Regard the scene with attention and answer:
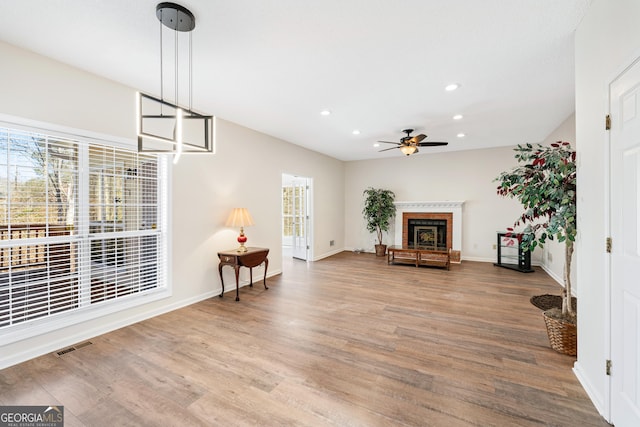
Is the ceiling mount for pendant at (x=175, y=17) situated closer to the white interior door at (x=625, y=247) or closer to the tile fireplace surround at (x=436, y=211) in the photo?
the white interior door at (x=625, y=247)

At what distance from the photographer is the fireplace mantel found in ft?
21.4

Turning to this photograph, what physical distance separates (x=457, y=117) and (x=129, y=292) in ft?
15.8

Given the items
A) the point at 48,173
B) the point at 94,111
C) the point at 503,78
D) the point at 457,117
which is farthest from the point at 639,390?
the point at 94,111

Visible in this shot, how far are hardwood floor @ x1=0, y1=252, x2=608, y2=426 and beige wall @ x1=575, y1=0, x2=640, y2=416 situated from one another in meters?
0.31

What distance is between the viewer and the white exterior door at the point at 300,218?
6.60 m

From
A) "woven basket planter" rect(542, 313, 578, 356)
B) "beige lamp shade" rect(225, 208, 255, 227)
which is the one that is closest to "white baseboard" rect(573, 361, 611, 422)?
"woven basket planter" rect(542, 313, 578, 356)

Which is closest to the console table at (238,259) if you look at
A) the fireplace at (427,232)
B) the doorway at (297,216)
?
the doorway at (297,216)

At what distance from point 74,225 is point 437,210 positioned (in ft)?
21.7

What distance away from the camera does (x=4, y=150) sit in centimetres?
225

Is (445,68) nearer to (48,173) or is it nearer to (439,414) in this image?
(439,414)

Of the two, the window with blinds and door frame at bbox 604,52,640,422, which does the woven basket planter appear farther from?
the window with blinds

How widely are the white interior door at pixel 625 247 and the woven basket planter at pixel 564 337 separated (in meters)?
0.84

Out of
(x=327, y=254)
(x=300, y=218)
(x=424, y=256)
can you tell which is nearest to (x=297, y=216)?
(x=300, y=218)

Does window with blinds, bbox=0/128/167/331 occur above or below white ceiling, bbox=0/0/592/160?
below
